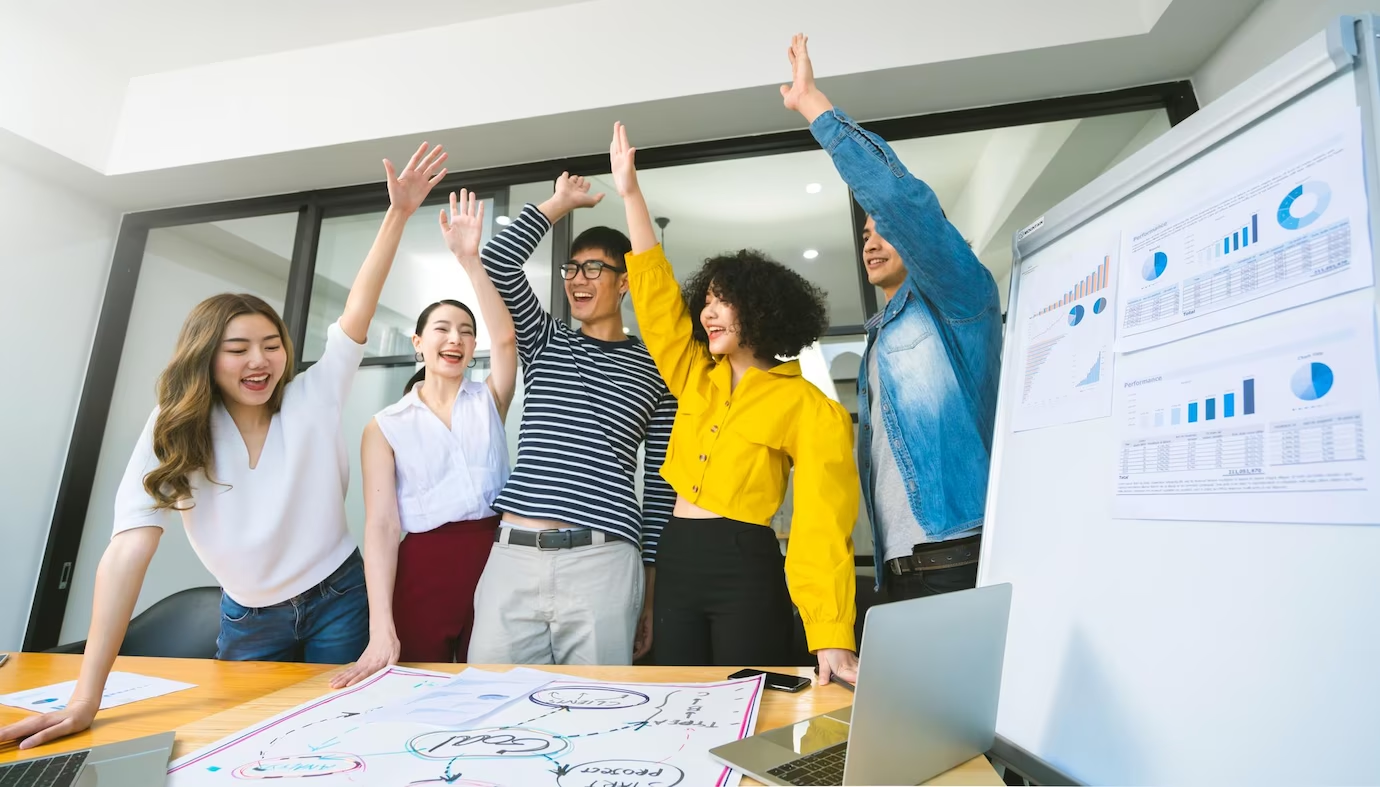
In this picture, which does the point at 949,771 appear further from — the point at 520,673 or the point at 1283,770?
the point at 520,673

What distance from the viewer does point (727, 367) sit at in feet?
5.17

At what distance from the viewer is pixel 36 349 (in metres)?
2.85

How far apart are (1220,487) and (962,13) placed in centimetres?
208

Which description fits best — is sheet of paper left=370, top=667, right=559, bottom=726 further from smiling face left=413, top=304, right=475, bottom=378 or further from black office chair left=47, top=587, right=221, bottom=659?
black office chair left=47, top=587, right=221, bottom=659

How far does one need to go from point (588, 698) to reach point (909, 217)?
963 mm

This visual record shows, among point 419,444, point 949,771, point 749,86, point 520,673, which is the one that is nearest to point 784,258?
point 749,86

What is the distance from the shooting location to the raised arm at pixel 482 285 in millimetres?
1702

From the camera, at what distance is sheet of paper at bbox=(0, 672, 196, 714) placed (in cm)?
102

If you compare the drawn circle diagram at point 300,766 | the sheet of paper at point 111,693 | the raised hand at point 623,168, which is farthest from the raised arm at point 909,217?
the sheet of paper at point 111,693

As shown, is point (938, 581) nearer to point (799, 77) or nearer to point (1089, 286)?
point (1089, 286)

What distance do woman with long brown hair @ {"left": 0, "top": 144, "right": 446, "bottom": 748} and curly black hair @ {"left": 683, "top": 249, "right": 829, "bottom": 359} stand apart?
800mm

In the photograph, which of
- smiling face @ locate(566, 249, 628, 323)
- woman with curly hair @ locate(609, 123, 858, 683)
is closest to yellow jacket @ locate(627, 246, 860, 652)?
woman with curly hair @ locate(609, 123, 858, 683)

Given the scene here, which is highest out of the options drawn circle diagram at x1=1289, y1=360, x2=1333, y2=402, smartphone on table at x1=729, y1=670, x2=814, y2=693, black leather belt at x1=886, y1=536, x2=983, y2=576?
drawn circle diagram at x1=1289, y1=360, x2=1333, y2=402

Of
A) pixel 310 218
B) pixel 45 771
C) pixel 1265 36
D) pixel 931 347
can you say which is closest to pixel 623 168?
pixel 931 347
